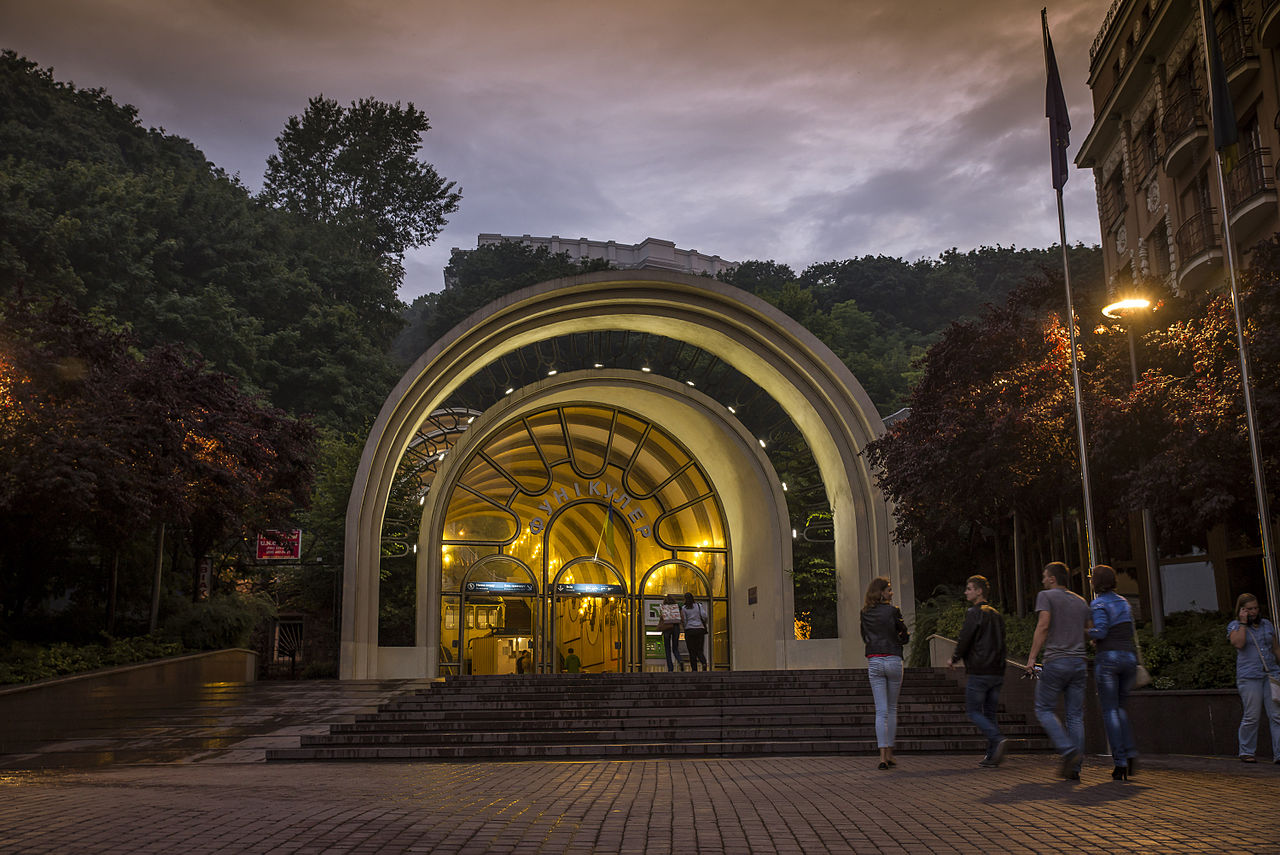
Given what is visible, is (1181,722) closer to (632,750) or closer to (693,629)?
(632,750)

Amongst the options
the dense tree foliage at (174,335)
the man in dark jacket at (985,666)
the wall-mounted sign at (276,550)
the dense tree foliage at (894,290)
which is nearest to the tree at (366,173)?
the dense tree foliage at (174,335)

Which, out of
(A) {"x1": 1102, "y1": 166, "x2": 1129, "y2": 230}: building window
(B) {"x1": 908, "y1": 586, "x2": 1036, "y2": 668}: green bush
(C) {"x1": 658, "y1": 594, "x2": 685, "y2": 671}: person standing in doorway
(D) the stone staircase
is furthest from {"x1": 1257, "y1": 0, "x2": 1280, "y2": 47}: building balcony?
(C) {"x1": 658, "y1": 594, "x2": 685, "y2": 671}: person standing in doorway

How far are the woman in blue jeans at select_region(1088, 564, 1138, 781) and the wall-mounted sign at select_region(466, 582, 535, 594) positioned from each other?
18.0 meters

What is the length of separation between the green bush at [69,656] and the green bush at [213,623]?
151 cm

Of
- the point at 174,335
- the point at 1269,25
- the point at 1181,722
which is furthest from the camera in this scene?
the point at 174,335

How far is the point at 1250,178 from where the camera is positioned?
2162cm

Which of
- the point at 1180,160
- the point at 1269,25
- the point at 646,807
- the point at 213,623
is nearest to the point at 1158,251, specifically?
the point at 1180,160

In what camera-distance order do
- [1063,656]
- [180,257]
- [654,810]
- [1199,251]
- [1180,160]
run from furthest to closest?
1. [180,257]
2. [1180,160]
3. [1199,251]
4. [1063,656]
5. [654,810]

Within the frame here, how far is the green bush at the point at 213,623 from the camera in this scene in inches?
750

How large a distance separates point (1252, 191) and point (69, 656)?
22.3m

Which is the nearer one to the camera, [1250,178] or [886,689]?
[886,689]

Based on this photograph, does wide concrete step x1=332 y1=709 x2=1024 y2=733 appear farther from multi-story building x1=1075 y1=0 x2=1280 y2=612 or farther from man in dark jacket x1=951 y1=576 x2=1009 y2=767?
multi-story building x1=1075 y1=0 x2=1280 y2=612

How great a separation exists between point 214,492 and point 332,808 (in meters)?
Result: 12.3

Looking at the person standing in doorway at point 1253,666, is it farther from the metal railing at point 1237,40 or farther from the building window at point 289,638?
the building window at point 289,638
